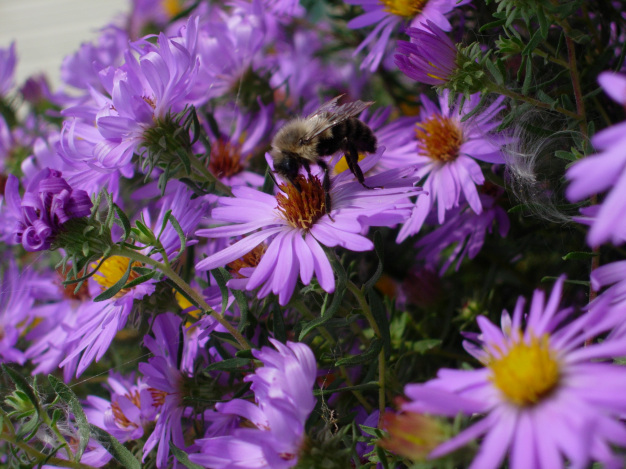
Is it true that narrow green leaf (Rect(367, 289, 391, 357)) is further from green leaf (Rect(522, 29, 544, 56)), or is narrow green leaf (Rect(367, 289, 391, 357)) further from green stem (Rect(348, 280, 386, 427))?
green leaf (Rect(522, 29, 544, 56))

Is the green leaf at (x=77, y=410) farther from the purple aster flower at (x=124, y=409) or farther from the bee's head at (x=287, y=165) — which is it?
the bee's head at (x=287, y=165)

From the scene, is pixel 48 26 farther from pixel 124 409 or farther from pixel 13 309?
pixel 124 409

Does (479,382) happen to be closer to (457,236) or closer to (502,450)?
(502,450)

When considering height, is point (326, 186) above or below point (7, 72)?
above

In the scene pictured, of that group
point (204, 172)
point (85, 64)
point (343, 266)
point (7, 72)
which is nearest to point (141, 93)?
point (204, 172)

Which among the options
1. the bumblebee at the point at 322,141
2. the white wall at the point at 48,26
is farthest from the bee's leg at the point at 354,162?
the white wall at the point at 48,26

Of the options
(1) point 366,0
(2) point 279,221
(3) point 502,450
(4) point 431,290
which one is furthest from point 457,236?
(3) point 502,450

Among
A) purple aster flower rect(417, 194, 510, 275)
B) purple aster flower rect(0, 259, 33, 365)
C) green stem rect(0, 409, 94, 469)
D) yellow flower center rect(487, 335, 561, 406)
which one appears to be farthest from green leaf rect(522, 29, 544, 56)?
purple aster flower rect(0, 259, 33, 365)
